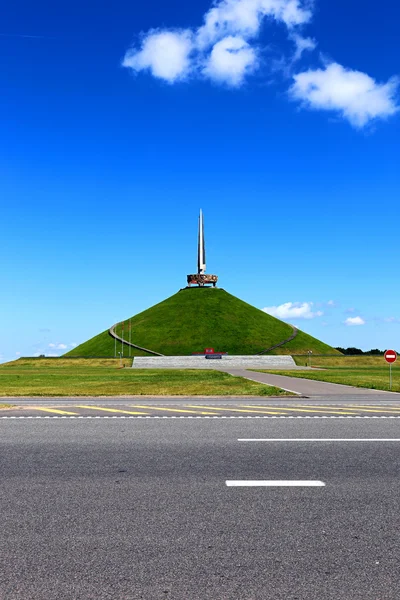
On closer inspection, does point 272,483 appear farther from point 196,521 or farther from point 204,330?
point 204,330

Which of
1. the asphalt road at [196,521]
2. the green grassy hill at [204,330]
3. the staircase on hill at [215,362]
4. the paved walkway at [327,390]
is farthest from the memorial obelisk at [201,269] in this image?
the asphalt road at [196,521]

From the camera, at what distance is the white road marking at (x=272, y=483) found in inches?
281

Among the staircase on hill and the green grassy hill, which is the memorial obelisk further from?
the staircase on hill

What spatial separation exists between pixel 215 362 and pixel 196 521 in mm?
76551

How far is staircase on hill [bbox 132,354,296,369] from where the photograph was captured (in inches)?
3203

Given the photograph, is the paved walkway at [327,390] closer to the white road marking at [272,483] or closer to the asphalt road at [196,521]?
the asphalt road at [196,521]

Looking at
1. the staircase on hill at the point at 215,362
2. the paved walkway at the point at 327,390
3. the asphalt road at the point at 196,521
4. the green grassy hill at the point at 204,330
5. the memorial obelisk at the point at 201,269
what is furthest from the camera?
the memorial obelisk at the point at 201,269

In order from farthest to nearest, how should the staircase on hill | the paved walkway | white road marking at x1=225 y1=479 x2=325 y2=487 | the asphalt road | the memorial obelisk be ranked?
the memorial obelisk → the staircase on hill → the paved walkway → white road marking at x1=225 y1=479 x2=325 y2=487 → the asphalt road

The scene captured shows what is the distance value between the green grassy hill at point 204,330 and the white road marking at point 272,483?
334ft

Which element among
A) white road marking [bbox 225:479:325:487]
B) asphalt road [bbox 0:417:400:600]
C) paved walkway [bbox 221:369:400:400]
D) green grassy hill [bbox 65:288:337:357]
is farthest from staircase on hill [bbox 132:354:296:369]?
white road marking [bbox 225:479:325:487]

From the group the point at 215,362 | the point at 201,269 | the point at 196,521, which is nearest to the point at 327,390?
the point at 196,521

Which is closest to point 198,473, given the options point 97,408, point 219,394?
point 97,408

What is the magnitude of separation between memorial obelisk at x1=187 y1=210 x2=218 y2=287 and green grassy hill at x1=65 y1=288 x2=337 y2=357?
2221 millimetres

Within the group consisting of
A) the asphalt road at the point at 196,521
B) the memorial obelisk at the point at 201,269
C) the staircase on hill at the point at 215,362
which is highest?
the memorial obelisk at the point at 201,269
